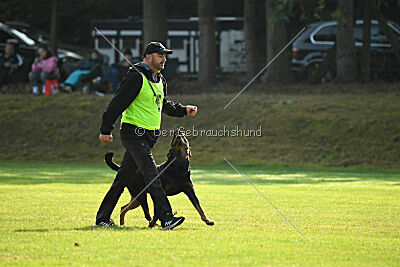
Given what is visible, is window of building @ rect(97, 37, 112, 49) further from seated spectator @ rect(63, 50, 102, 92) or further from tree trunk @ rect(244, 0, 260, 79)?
seated spectator @ rect(63, 50, 102, 92)

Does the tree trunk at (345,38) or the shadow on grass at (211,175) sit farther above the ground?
the tree trunk at (345,38)

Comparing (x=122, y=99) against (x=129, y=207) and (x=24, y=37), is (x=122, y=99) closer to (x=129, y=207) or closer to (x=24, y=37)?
(x=129, y=207)

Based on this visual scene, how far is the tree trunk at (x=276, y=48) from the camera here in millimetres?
30297

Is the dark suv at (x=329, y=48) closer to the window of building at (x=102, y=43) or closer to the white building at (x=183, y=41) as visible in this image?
the white building at (x=183, y=41)

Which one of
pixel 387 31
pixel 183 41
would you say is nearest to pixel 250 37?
pixel 387 31

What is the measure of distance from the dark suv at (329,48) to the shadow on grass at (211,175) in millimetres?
9769

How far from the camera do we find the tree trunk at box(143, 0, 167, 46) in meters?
29.0

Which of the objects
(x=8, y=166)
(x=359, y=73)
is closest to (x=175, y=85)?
(x=359, y=73)

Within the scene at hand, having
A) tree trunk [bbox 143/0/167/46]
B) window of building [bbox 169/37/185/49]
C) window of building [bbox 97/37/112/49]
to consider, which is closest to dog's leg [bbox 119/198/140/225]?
tree trunk [bbox 143/0/167/46]

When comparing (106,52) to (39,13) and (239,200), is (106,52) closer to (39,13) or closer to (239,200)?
(39,13)

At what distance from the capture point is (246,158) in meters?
24.2

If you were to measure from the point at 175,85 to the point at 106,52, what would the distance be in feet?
31.6

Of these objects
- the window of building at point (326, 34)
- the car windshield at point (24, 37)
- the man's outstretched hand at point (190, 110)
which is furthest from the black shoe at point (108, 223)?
the car windshield at point (24, 37)

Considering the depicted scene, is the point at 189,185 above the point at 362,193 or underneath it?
above
